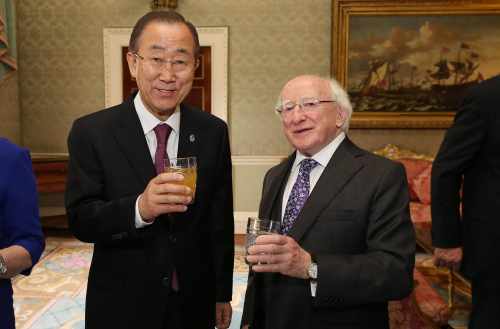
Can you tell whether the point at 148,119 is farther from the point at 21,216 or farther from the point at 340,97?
the point at 340,97

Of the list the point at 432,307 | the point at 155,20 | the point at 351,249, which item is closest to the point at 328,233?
the point at 351,249

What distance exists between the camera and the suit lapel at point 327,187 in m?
1.53

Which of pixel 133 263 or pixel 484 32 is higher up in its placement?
pixel 484 32

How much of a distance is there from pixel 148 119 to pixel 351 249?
0.83 m

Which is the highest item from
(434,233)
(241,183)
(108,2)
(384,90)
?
(108,2)

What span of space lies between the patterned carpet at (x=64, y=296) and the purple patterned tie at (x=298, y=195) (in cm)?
153

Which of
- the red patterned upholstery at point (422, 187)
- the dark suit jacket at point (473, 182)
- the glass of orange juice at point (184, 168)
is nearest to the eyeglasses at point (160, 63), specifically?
the glass of orange juice at point (184, 168)

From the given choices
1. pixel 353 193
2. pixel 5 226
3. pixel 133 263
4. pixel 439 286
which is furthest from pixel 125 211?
pixel 439 286

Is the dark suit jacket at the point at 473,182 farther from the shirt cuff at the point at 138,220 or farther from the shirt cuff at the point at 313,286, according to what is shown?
the shirt cuff at the point at 138,220

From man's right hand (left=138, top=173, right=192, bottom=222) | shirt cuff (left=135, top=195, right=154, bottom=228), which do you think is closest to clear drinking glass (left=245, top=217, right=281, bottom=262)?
man's right hand (left=138, top=173, right=192, bottom=222)

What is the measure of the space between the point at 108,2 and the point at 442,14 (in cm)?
438

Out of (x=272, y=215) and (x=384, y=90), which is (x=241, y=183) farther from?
(x=272, y=215)

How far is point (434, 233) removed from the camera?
7.47ft

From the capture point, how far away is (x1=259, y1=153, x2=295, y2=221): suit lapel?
1.71 metres
